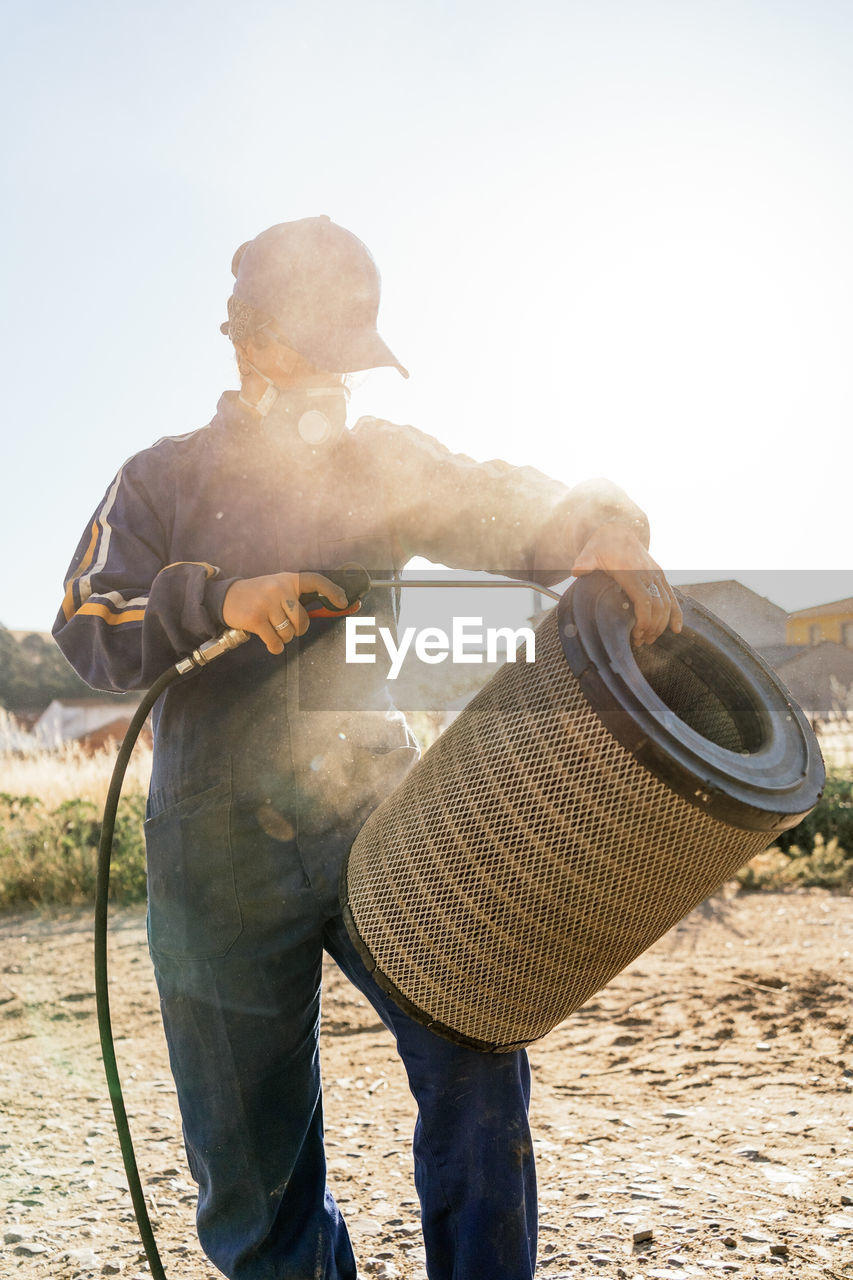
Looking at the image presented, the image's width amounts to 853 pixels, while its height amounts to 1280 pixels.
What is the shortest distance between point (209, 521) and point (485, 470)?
0.54 m

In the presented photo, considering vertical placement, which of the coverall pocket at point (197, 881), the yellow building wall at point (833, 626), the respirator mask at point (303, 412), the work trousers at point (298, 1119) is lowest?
the work trousers at point (298, 1119)

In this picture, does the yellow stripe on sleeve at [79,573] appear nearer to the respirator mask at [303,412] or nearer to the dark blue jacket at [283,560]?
the dark blue jacket at [283,560]

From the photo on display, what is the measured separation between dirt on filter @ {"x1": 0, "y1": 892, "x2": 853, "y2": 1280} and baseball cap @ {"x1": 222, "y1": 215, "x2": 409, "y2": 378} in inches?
84.8

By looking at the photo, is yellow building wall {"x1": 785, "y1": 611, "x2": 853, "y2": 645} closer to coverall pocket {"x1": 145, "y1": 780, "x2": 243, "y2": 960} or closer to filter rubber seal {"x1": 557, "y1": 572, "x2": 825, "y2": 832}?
filter rubber seal {"x1": 557, "y1": 572, "x2": 825, "y2": 832}

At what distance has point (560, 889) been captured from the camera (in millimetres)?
1433

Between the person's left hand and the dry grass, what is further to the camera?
the dry grass

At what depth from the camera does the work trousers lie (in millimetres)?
1617

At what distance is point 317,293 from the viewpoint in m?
1.92

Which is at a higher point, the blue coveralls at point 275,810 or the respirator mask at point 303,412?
the respirator mask at point 303,412

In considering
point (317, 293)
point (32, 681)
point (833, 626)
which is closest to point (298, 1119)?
point (317, 293)

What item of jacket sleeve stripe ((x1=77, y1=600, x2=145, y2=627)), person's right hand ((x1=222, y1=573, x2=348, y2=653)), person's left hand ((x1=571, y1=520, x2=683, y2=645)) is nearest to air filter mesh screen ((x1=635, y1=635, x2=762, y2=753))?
person's left hand ((x1=571, y1=520, x2=683, y2=645))

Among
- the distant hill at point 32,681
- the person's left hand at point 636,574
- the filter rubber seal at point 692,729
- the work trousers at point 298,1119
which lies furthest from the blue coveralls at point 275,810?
the distant hill at point 32,681

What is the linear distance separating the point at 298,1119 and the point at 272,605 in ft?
3.09

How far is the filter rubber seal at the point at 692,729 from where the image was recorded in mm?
1350
